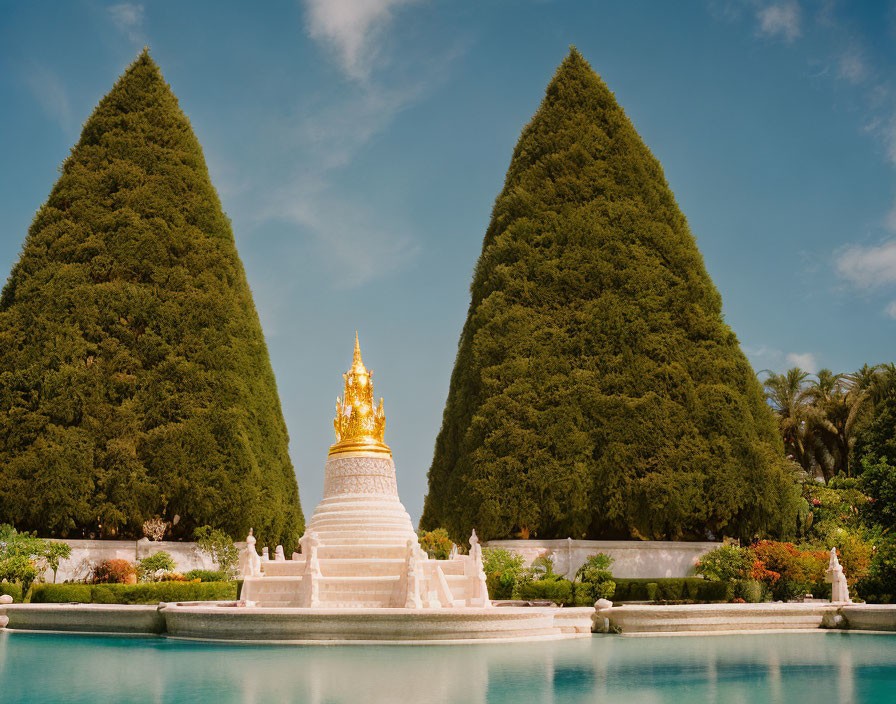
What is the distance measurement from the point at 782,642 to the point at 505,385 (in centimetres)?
1692

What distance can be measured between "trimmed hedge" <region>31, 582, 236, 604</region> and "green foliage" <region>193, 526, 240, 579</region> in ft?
13.6

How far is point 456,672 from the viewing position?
1494cm

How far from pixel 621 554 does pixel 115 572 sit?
1715 cm

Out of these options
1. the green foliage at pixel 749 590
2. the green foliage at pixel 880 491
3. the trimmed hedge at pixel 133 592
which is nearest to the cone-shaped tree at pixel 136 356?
the trimmed hedge at pixel 133 592

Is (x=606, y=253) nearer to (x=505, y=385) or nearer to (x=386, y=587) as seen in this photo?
(x=505, y=385)

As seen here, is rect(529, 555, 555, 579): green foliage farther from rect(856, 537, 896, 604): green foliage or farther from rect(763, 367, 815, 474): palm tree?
rect(763, 367, 815, 474): palm tree

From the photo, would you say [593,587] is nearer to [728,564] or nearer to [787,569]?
[728,564]

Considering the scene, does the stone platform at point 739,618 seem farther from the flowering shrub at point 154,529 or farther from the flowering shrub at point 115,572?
the flowering shrub at point 154,529

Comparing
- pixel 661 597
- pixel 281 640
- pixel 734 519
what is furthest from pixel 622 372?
pixel 281 640

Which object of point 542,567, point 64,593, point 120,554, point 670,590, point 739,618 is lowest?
point 64,593

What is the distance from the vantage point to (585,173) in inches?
1532

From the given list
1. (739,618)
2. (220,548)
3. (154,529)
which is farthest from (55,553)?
(739,618)

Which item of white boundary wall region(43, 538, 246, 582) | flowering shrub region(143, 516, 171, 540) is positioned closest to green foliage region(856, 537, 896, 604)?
white boundary wall region(43, 538, 246, 582)

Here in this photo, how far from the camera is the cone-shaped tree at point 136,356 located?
33562 millimetres
